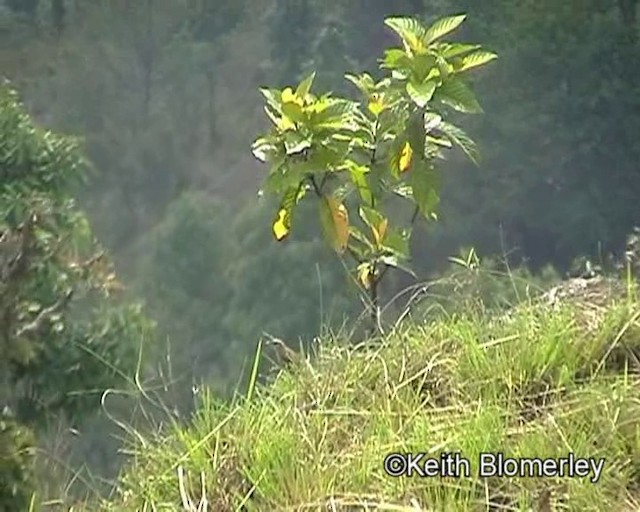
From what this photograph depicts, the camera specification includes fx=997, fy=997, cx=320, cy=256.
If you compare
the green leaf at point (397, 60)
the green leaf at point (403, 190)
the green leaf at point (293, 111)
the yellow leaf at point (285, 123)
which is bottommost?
the green leaf at point (403, 190)

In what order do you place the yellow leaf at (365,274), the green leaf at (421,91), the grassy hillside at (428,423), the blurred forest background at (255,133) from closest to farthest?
the grassy hillside at (428,423), the green leaf at (421,91), the yellow leaf at (365,274), the blurred forest background at (255,133)

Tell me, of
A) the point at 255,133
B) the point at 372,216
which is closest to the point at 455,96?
the point at 372,216

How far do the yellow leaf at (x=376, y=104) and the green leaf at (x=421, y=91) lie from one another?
0.20 ft

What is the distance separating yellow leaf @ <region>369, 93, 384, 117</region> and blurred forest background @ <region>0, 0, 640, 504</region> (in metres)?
0.69

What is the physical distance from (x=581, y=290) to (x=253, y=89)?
4.44 ft

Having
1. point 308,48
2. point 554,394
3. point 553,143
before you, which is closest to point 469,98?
point 554,394

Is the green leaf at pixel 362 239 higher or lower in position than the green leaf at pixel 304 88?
lower

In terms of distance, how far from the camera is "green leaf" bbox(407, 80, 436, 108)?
31.9 inches

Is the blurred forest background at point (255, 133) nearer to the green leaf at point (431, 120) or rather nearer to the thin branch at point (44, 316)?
the thin branch at point (44, 316)

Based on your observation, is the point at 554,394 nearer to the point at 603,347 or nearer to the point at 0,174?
the point at 603,347

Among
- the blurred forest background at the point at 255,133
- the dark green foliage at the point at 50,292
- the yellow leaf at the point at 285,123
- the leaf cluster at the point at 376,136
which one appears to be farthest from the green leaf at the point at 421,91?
the blurred forest background at the point at 255,133

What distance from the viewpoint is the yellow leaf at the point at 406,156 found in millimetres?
856

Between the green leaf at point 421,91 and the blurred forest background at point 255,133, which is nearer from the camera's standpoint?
the green leaf at point 421,91

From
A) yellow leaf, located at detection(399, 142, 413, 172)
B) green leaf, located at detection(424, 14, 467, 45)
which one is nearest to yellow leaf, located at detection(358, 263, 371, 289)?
yellow leaf, located at detection(399, 142, 413, 172)
